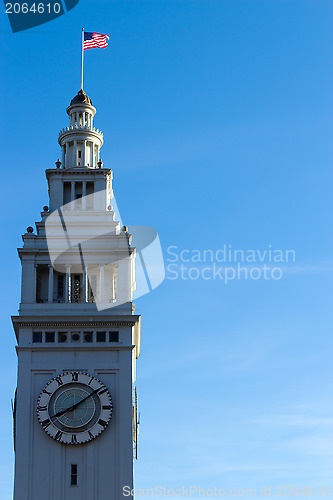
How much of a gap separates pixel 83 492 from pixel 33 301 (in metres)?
12.5

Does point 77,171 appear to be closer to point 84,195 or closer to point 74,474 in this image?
point 84,195

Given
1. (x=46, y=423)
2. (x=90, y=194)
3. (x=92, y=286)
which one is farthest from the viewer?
(x=90, y=194)

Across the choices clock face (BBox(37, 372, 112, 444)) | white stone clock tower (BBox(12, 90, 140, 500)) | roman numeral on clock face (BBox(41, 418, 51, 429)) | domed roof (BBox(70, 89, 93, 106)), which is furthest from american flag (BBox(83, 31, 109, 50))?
roman numeral on clock face (BBox(41, 418, 51, 429))

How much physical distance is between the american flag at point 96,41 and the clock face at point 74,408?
2395 cm

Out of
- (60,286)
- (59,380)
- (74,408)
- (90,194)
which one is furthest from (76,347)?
(90,194)

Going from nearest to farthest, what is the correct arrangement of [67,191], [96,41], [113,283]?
[113,283] < [67,191] < [96,41]

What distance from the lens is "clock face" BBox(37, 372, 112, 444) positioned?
6681 centimetres

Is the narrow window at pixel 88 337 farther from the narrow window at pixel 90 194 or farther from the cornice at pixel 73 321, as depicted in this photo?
the narrow window at pixel 90 194

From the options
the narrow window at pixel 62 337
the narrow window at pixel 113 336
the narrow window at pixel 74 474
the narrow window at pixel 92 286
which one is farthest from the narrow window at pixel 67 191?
the narrow window at pixel 74 474

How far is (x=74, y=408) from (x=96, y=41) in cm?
2653

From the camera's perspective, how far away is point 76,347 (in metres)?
68.9

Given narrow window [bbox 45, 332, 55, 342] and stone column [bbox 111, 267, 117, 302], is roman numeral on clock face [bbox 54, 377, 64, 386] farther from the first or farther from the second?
stone column [bbox 111, 267, 117, 302]

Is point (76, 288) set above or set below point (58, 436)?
above

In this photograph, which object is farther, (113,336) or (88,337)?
(113,336)
